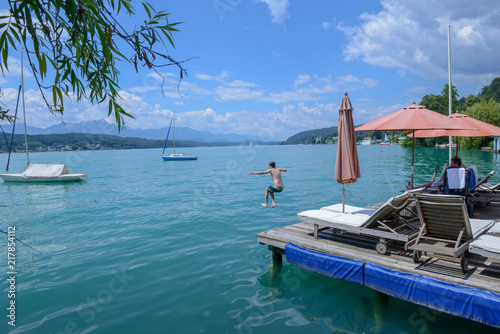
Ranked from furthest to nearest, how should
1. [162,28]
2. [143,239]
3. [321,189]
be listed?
[321,189], [143,239], [162,28]

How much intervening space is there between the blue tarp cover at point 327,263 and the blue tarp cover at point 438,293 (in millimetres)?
215

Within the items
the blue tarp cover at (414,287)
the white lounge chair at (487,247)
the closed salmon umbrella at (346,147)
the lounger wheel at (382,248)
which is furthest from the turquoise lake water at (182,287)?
the closed salmon umbrella at (346,147)

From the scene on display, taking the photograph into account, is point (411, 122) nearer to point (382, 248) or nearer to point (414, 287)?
point (382, 248)

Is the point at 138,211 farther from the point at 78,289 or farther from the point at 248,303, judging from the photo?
the point at 248,303

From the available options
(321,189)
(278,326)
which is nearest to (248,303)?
(278,326)

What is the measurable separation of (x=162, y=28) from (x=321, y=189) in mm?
22881

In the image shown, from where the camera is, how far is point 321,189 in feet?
79.2

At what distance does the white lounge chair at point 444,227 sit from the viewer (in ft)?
17.5

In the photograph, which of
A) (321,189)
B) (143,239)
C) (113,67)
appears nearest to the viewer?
(113,67)

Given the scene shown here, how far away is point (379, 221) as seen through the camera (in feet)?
21.8

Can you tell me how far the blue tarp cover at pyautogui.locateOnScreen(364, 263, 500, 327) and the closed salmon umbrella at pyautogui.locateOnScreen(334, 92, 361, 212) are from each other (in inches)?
92.7

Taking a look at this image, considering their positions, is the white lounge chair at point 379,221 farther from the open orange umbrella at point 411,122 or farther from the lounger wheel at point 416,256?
the open orange umbrella at point 411,122

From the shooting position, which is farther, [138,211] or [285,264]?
[138,211]

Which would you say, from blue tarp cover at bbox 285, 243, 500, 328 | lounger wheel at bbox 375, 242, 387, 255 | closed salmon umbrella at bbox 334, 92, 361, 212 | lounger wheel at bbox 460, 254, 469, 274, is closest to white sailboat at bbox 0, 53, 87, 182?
closed salmon umbrella at bbox 334, 92, 361, 212
